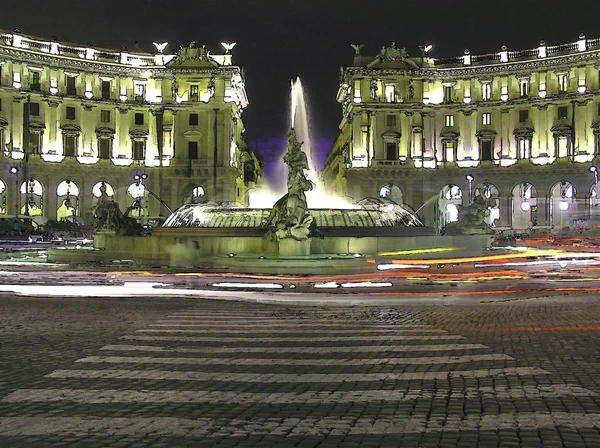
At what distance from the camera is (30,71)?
76.4 m

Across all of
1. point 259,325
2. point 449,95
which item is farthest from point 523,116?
point 259,325

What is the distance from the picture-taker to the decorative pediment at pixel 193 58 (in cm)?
8256

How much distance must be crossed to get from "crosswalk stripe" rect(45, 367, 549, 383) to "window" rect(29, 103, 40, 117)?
7278 centimetres

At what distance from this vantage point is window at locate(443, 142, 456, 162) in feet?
275

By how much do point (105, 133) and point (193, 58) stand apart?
12.4 meters

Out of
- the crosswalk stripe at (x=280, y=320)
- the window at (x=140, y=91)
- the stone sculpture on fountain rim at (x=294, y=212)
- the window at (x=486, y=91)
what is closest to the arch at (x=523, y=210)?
the window at (x=486, y=91)

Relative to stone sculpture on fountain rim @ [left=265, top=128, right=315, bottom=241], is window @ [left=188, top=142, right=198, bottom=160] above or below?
above

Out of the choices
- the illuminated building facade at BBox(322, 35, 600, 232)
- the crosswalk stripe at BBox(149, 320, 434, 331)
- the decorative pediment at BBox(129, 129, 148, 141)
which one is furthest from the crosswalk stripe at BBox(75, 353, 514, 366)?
the decorative pediment at BBox(129, 129, 148, 141)

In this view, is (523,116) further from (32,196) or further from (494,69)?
(32,196)

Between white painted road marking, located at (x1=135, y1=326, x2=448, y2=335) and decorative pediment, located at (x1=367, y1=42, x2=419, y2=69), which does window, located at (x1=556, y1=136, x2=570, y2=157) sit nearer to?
decorative pediment, located at (x1=367, y1=42, x2=419, y2=69)

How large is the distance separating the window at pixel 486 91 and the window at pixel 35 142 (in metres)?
46.3

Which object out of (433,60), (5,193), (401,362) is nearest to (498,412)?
(401,362)

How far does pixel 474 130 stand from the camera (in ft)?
272

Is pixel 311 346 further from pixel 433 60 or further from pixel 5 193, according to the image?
pixel 433 60
